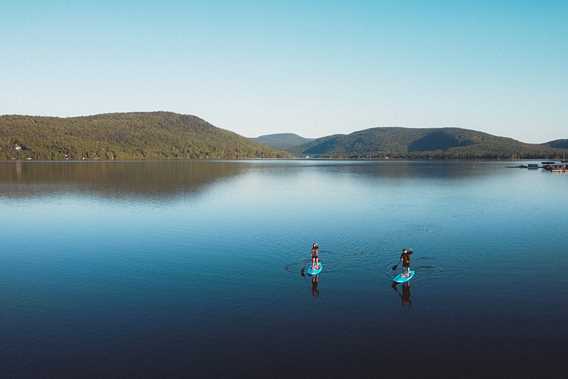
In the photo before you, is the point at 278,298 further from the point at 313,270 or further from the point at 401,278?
the point at 401,278

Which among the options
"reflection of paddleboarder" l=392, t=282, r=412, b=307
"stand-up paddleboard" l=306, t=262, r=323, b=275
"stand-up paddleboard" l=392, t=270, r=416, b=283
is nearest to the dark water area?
"reflection of paddleboarder" l=392, t=282, r=412, b=307

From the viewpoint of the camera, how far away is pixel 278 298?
2934 cm

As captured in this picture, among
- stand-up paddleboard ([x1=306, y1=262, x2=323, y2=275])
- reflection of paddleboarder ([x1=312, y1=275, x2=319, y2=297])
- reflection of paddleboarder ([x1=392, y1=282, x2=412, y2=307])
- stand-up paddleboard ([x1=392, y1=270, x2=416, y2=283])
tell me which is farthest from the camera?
stand-up paddleboard ([x1=306, y1=262, x2=323, y2=275])

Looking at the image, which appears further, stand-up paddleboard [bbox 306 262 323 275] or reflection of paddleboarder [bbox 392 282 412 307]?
stand-up paddleboard [bbox 306 262 323 275]

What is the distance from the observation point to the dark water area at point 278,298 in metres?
21.2

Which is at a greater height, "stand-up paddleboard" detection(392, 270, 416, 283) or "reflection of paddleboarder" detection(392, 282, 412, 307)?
"stand-up paddleboard" detection(392, 270, 416, 283)

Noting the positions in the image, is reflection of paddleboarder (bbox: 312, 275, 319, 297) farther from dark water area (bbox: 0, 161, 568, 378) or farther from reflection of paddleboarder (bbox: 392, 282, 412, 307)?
reflection of paddleboarder (bbox: 392, 282, 412, 307)

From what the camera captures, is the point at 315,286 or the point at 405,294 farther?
the point at 315,286

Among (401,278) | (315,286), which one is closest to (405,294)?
(401,278)

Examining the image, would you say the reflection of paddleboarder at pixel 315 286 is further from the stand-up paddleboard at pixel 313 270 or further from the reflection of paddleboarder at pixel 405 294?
the reflection of paddleboarder at pixel 405 294

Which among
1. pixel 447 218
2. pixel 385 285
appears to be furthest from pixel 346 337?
pixel 447 218

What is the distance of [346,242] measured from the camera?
46.7 m

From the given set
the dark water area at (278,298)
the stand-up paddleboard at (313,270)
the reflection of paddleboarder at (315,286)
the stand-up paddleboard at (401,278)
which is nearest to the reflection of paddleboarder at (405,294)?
the dark water area at (278,298)

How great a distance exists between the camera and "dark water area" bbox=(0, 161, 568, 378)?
69.5 ft
